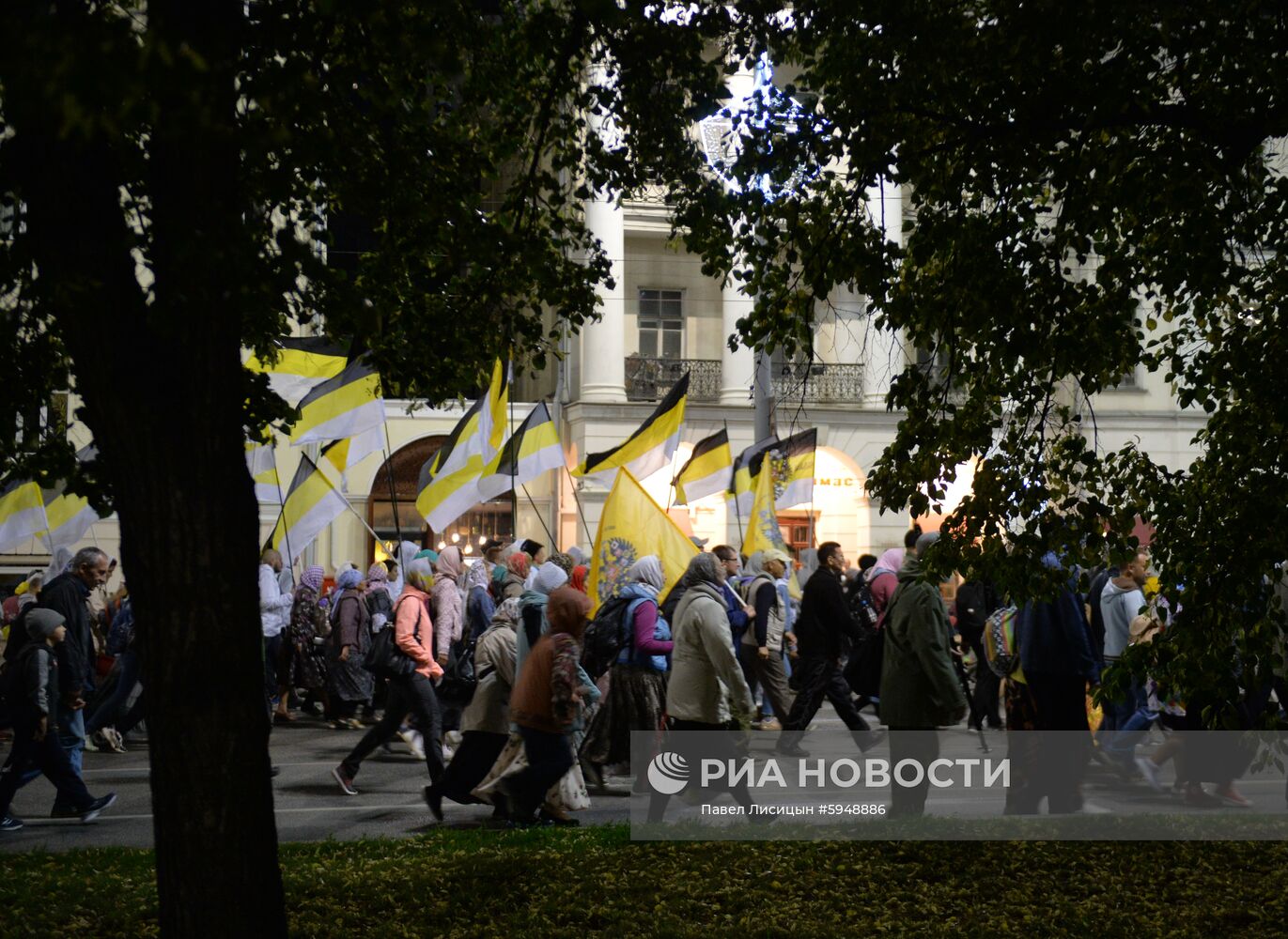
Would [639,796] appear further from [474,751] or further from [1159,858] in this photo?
[1159,858]

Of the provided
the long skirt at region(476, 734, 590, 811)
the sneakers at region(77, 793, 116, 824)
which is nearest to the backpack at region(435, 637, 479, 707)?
the long skirt at region(476, 734, 590, 811)

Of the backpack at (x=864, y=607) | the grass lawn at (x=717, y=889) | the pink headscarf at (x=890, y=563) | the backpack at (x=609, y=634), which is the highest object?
the pink headscarf at (x=890, y=563)

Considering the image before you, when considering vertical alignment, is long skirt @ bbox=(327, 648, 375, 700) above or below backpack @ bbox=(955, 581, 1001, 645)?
below

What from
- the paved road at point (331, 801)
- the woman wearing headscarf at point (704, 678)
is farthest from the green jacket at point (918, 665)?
the paved road at point (331, 801)

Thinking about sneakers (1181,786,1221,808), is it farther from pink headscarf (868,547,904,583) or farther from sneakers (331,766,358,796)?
sneakers (331,766,358,796)

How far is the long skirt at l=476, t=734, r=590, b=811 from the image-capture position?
9.05 metres

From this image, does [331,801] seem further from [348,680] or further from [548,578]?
[348,680]

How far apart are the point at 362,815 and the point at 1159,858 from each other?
215 inches

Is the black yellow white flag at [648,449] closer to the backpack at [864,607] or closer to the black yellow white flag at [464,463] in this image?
the black yellow white flag at [464,463]

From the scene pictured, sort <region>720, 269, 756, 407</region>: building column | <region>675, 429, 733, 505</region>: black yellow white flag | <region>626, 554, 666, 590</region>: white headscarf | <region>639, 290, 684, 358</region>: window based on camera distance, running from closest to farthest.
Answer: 1. <region>626, 554, 666, 590</region>: white headscarf
2. <region>675, 429, 733, 505</region>: black yellow white flag
3. <region>720, 269, 756, 407</region>: building column
4. <region>639, 290, 684, 358</region>: window

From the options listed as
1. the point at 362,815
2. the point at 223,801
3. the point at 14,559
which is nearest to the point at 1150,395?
the point at 14,559

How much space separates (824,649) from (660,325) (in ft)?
77.5

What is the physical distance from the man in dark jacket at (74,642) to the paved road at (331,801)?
0.62 metres

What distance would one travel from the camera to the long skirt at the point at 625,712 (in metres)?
10.4
